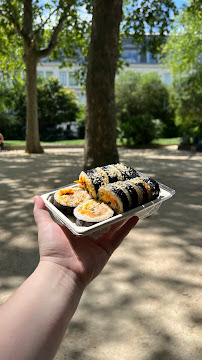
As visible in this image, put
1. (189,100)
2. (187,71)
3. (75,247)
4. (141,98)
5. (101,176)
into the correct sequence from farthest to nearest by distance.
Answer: (141,98)
(187,71)
(189,100)
(101,176)
(75,247)

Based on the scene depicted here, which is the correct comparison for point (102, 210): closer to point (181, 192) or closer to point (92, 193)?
point (92, 193)

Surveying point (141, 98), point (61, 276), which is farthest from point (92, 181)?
point (141, 98)

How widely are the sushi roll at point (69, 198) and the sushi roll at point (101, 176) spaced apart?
49 millimetres

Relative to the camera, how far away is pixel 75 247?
5.79 feet

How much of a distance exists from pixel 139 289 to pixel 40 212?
4.42 feet

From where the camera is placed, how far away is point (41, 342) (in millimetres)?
1154

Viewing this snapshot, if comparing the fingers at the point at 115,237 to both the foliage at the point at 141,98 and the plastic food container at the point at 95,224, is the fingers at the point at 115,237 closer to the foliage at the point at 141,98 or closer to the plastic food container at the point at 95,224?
the plastic food container at the point at 95,224

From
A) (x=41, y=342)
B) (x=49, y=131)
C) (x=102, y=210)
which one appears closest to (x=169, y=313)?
(x=102, y=210)

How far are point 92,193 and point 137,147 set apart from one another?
18700 mm

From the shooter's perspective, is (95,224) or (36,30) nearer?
(95,224)

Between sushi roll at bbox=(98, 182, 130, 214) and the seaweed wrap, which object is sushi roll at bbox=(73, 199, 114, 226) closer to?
sushi roll at bbox=(98, 182, 130, 214)

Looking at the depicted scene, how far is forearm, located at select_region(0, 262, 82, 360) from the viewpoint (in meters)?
1.11

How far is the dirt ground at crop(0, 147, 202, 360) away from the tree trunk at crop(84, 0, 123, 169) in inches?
86.3

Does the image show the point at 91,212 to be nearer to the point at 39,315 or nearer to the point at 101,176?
the point at 101,176
